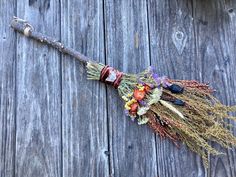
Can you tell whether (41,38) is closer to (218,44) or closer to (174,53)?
(174,53)

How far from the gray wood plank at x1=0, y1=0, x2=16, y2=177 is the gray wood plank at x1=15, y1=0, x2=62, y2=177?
20mm

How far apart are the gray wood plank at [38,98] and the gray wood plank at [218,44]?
19.9 inches

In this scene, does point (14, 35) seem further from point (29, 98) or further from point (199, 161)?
point (199, 161)

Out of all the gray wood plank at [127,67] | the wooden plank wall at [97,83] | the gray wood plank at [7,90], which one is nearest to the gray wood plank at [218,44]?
the wooden plank wall at [97,83]

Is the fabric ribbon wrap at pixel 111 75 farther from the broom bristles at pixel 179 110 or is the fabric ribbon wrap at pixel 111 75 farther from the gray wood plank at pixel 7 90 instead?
the gray wood plank at pixel 7 90

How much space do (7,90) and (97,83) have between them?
12.2 inches

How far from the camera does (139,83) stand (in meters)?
1.44

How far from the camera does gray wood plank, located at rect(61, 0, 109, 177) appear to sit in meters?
1.43

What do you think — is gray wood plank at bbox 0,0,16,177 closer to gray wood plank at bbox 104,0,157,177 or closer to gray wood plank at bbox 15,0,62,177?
gray wood plank at bbox 15,0,62,177

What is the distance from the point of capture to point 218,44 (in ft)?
5.03

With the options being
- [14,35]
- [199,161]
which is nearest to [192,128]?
[199,161]

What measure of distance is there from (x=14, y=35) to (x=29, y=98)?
0.23m

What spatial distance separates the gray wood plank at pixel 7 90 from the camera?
1426mm

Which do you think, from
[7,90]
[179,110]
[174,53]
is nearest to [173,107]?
[179,110]
